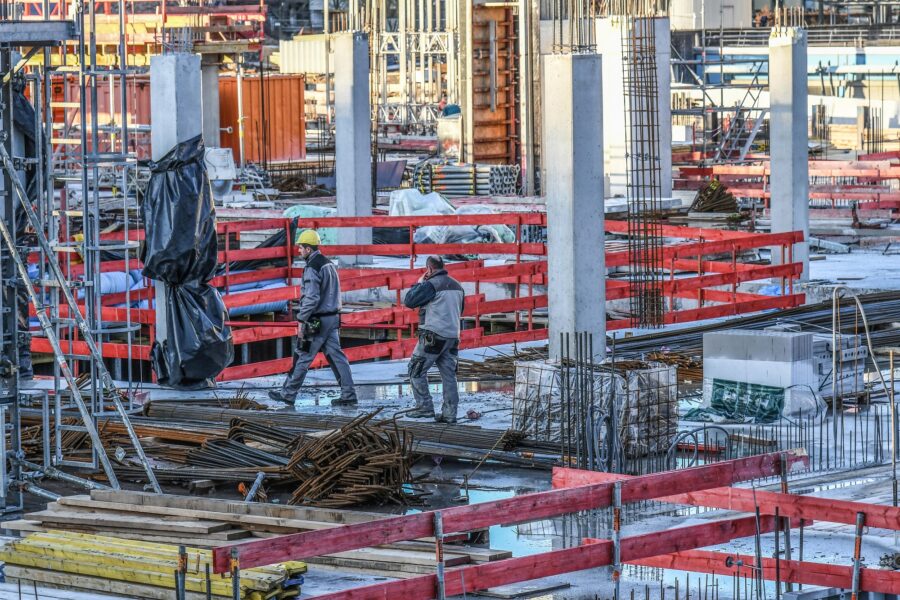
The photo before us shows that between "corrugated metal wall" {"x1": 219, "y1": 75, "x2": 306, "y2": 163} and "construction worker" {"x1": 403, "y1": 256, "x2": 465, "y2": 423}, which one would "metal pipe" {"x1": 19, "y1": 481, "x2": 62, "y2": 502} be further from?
"corrugated metal wall" {"x1": 219, "y1": 75, "x2": 306, "y2": 163}

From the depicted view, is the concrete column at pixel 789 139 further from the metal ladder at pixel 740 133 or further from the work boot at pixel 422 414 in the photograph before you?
the metal ladder at pixel 740 133

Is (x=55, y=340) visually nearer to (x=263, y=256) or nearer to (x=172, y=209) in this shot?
(x=172, y=209)

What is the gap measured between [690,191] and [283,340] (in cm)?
1489

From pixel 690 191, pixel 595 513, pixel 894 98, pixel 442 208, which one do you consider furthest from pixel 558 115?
pixel 894 98

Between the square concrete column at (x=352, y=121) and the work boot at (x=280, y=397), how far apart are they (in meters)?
8.61

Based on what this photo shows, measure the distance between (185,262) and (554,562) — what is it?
27.4 feet

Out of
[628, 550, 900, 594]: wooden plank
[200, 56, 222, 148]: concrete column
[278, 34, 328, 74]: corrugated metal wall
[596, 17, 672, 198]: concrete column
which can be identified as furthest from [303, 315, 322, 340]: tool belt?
[278, 34, 328, 74]: corrugated metal wall

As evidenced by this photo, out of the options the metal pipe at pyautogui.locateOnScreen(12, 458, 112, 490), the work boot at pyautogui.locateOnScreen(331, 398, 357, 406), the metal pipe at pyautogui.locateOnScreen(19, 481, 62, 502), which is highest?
the work boot at pyautogui.locateOnScreen(331, 398, 357, 406)

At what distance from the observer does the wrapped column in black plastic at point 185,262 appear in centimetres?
1688

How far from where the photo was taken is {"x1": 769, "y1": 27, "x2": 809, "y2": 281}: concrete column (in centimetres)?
2391

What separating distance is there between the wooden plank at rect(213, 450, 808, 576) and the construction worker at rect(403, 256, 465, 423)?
495 centimetres

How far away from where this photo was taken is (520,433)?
14375 millimetres

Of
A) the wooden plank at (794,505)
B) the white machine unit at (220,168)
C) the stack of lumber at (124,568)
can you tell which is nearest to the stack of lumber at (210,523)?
the stack of lumber at (124,568)

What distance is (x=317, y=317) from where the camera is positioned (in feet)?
52.5
